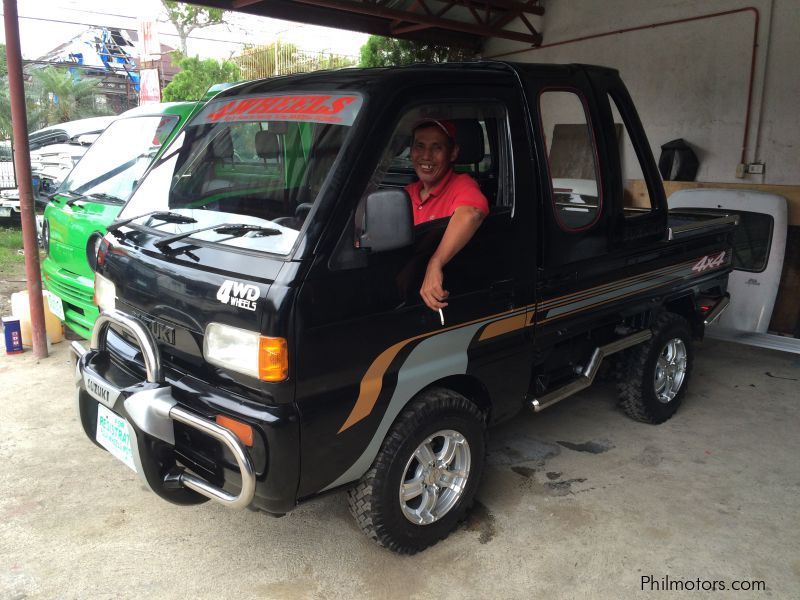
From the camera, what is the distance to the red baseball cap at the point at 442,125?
2946 mm

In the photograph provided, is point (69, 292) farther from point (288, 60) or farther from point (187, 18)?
point (187, 18)

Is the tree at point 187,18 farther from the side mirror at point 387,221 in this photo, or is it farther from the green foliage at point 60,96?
the side mirror at point 387,221

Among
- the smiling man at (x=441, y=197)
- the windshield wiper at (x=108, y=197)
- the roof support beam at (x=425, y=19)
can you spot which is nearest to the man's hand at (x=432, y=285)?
the smiling man at (x=441, y=197)

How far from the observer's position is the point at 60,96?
68.0 feet

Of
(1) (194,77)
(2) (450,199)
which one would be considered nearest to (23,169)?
(2) (450,199)

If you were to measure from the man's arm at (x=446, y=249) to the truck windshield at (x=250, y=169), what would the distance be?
562 mm

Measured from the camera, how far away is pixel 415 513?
302 cm

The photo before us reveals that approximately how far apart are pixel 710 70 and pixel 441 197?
7.50 meters

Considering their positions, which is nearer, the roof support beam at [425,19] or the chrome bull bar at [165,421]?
the chrome bull bar at [165,421]

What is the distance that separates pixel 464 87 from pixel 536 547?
2.17 meters

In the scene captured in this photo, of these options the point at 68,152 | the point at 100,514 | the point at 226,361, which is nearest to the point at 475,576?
the point at 226,361

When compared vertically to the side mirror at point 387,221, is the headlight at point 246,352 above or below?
below

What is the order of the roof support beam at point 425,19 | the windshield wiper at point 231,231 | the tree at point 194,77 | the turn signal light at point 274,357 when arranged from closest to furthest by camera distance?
the turn signal light at point 274,357 → the windshield wiper at point 231,231 → the roof support beam at point 425,19 → the tree at point 194,77

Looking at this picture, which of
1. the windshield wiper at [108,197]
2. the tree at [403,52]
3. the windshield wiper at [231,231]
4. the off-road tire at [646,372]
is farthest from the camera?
the tree at [403,52]
